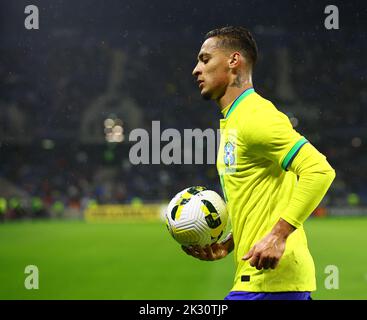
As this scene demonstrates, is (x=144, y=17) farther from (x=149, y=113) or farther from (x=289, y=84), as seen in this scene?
(x=289, y=84)

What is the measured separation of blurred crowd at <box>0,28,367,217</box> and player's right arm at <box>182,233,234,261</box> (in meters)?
23.9

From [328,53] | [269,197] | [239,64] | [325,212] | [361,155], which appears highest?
[328,53]

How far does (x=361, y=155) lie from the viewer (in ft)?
100

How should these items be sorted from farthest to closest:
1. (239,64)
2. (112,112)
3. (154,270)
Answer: (112,112), (154,270), (239,64)

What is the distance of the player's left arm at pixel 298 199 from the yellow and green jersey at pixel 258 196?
0.36 ft

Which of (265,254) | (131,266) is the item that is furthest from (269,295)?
(131,266)

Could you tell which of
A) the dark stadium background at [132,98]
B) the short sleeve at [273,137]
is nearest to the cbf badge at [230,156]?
the short sleeve at [273,137]

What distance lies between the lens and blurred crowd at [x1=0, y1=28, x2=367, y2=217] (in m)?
27.8

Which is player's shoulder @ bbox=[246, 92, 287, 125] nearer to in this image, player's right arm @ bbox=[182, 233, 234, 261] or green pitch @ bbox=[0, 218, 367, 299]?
player's right arm @ bbox=[182, 233, 234, 261]

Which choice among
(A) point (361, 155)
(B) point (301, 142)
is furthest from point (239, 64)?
(A) point (361, 155)

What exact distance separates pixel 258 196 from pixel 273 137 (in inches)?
13.3

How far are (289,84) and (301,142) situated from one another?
25.5 m

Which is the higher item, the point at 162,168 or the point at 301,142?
the point at 301,142

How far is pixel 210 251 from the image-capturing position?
3.19 meters
